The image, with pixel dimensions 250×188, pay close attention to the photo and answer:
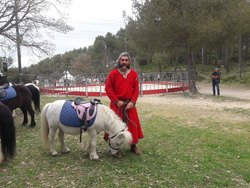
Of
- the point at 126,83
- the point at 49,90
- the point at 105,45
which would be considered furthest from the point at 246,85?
the point at 105,45

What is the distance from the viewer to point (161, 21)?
1193 centimetres

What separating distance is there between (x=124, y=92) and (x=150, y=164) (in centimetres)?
129

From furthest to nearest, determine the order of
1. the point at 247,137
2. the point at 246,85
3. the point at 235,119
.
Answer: the point at 246,85 → the point at 235,119 → the point at 247,137

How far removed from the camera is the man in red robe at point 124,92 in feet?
12.1

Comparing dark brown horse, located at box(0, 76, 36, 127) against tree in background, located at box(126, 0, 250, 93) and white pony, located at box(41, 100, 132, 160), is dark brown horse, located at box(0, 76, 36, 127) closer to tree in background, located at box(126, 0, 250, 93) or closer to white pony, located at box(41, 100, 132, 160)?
white pony, located at box(41, 100, 132, 160)

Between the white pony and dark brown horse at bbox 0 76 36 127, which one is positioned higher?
dark brown horse at bbox 0 76 36 127

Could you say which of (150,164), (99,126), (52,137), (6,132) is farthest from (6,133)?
(150,164)

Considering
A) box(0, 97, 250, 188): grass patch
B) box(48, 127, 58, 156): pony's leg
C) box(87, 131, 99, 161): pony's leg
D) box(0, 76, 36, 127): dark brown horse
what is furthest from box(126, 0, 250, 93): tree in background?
box(48, 127, 58, 156): pony's leg

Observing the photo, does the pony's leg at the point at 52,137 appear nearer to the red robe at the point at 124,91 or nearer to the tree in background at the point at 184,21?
the red robe at the point at 124,91

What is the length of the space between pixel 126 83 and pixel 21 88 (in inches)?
140

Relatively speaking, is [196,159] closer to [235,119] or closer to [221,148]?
[221,148]

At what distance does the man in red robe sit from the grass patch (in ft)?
1.64

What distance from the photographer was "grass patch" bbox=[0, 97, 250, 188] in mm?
2924

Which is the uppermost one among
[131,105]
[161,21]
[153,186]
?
[161,21]
